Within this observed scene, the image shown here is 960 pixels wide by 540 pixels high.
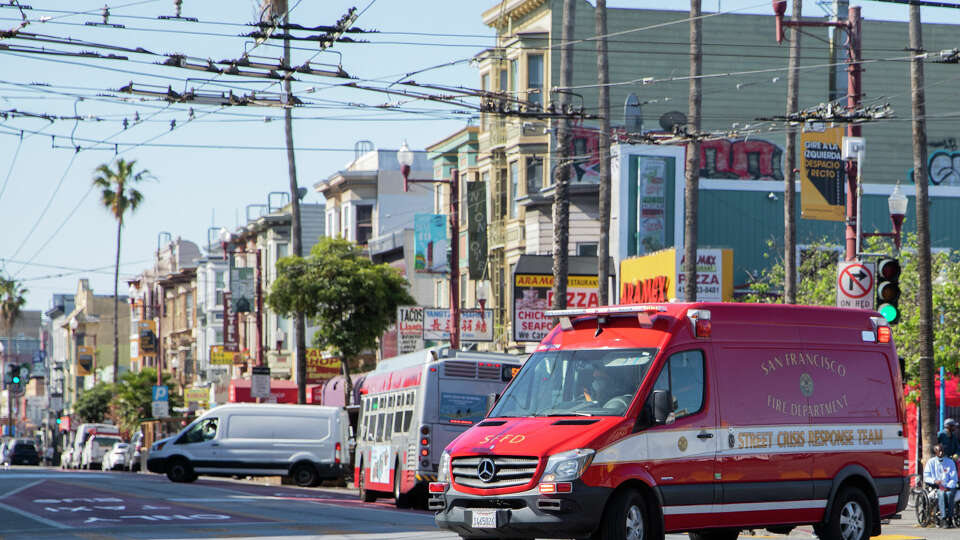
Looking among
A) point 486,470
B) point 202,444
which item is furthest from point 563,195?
point 486,470

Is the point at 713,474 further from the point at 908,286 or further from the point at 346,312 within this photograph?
the point at 346,312

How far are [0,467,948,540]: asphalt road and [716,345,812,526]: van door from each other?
148 inches

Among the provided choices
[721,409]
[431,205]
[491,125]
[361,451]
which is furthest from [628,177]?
[721,409]

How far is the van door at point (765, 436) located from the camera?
15016 mm

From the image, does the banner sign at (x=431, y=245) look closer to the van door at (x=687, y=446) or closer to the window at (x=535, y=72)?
the window at (x=535, y=72)

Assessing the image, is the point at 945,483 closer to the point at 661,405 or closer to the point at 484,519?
the point at 661,405

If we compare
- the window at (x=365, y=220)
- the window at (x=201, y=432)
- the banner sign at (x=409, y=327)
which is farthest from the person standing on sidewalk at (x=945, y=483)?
the window at (x=365, y=220)

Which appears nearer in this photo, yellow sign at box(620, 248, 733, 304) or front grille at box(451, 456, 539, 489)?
front grille at box(451, 456, 539, 489)

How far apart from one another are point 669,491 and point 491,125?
37745mm

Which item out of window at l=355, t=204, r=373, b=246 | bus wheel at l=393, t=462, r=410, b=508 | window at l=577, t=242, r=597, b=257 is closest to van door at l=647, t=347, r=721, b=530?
bus wheel at l=393, t=462, r=410, b=508

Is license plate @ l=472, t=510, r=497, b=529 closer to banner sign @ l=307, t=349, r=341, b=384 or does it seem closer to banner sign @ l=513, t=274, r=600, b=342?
banner sign @ l=513, t=274, r=600, b=342

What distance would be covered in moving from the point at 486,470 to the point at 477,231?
35872 mm

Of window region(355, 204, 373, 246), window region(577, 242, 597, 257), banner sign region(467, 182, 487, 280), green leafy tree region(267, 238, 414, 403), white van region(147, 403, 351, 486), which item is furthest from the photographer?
window region(355, 204, 373, 246)

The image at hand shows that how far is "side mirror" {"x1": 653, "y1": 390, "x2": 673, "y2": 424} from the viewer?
1422 cm
